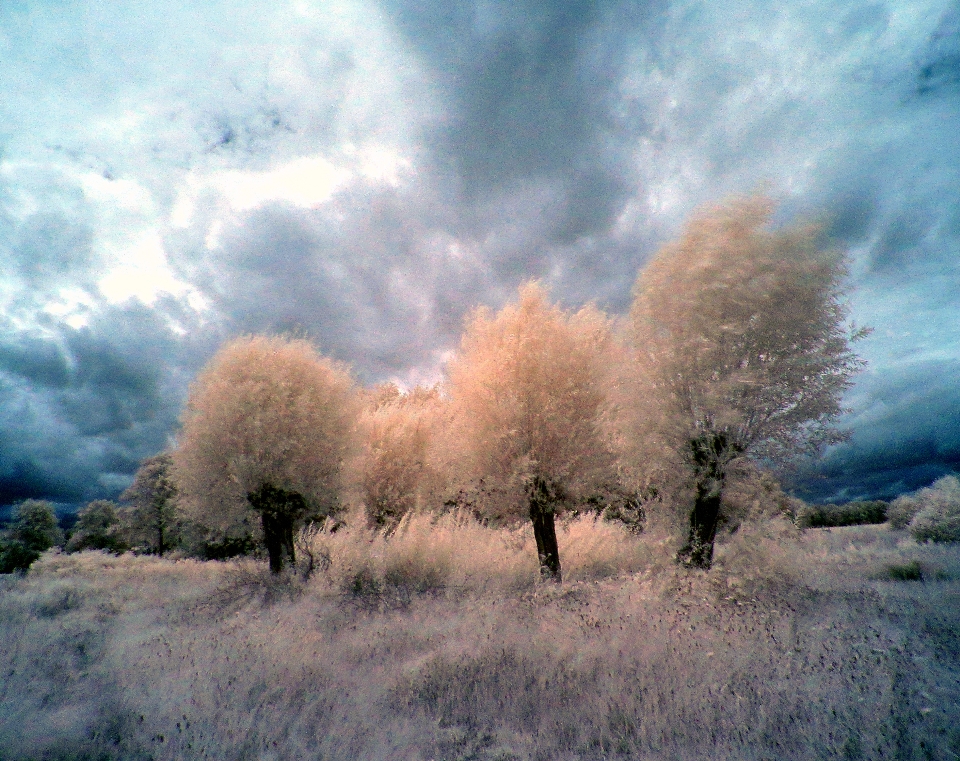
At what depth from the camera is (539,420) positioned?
12688 mm

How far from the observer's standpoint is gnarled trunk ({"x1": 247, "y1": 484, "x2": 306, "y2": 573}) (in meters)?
15.5

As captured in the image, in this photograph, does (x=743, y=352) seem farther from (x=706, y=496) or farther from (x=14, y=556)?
(x=14, y=556)

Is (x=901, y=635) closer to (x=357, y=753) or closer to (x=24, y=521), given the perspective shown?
(x=357, y=753)

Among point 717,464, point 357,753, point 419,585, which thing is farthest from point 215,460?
point 717,464

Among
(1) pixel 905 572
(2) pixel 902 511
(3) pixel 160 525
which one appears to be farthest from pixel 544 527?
(3) pixel 160 525

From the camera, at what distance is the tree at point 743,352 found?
9883 mm

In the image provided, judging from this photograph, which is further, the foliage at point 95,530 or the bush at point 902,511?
the foliage at point 95,530

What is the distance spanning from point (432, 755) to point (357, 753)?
34.4 inches

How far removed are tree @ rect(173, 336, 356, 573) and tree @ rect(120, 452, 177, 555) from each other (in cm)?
2704

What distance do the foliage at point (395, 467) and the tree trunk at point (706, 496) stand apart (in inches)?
489

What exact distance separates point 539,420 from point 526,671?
267 inches

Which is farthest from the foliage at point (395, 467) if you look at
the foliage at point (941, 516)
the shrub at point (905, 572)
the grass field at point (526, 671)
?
the foliage at point (941, 516)

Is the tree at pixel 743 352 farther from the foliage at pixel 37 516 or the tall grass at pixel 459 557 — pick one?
the foliage at pixel 37 516

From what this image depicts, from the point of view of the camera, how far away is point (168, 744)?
5.24 meters
